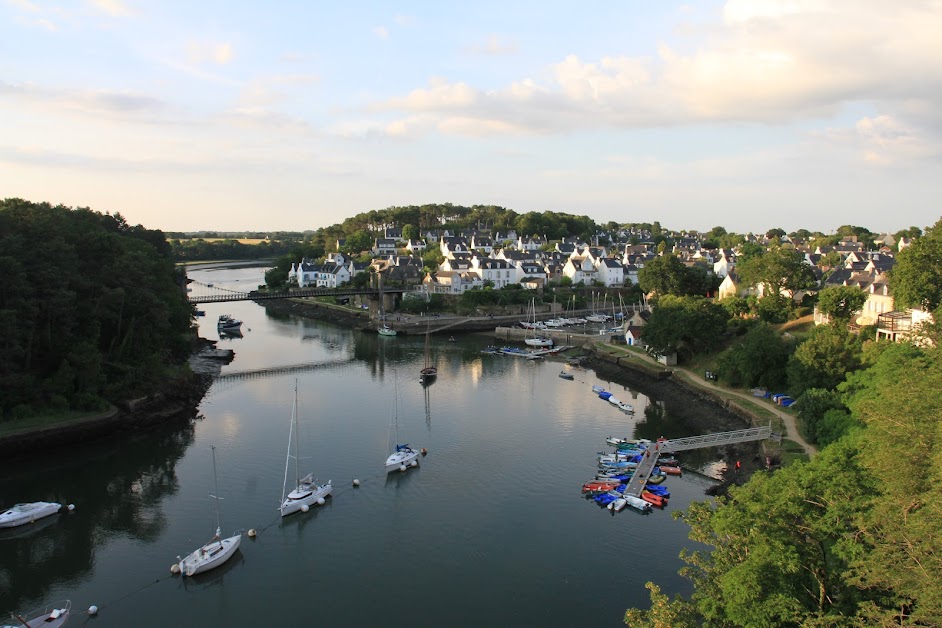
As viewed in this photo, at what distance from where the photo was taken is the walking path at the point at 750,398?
2008 centimetres

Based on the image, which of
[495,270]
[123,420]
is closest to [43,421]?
[123,420]

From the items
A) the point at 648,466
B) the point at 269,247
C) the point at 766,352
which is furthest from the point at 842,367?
the point at 269,247

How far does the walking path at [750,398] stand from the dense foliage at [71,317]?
72.7 feet

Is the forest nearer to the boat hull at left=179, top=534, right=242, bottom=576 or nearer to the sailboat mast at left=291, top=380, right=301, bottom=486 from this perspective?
the boat hull at left=179, top=534, right=242, bottom=576

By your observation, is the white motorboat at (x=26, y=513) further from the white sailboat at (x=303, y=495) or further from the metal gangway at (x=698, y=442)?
the metal gangway at (x=698, y=442)

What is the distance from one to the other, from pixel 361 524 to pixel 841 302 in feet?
74.1

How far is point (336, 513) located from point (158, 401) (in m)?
12.4

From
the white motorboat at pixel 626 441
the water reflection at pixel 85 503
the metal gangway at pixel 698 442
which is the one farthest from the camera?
the white motorboat at pixel 626 441

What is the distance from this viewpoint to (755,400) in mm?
25312

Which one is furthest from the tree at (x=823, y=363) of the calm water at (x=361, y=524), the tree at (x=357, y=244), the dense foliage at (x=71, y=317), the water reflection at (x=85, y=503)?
the tree at (x=357, y=244)

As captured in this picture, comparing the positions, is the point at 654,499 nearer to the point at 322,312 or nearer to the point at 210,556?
the point at 210,556

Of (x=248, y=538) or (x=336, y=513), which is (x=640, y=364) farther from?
(x=248, y=538)

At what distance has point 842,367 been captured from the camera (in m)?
22.6

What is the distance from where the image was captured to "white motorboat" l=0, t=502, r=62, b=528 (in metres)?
16.2
